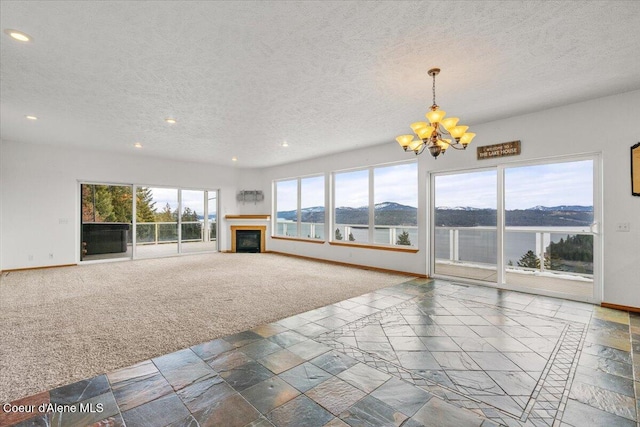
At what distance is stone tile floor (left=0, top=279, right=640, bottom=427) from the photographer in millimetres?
1823

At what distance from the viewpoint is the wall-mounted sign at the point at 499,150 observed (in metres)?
4.63

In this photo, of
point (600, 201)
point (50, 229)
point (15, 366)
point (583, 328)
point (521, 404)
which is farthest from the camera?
point (50, 229)

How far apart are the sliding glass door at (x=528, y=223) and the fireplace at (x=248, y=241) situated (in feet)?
18.7

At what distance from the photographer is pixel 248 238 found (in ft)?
31.1

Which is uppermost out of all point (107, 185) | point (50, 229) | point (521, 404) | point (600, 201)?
point (107, 185)

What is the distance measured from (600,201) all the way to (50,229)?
1028 cm

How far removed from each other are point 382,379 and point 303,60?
296 centimetres

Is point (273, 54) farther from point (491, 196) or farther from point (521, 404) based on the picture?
point (491, 196)

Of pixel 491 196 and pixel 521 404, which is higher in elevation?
pixel 491 196

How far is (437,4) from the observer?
7.02 feet

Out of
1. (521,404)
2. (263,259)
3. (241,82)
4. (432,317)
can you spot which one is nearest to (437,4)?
(241,82)

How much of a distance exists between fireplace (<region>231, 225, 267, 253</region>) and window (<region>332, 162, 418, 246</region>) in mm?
2939

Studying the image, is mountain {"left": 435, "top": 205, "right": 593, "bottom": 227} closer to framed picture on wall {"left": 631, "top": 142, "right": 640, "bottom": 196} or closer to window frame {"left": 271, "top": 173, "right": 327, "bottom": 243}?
framed picture on wall {"left": 631, "top": 142, "right": 640, "bottom": 196}

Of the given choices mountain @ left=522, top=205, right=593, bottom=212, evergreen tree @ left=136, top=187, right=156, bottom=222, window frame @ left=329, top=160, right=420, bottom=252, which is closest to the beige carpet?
window frame @ left=329, top=160, right=420, bottom=252
